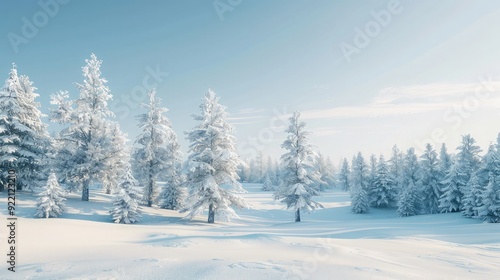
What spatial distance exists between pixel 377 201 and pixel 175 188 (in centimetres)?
3698

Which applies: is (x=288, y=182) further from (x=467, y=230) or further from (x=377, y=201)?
(x=377, y=201)

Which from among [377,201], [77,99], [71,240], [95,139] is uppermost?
[77,99]

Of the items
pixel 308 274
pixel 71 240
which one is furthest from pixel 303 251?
pixel 71 240

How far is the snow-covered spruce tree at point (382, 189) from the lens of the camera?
50750mm

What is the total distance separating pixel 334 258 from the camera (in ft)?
27.4

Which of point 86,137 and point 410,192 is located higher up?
point 86,137

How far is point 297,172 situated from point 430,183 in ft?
97.4

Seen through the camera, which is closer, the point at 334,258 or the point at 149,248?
the point at 334,258

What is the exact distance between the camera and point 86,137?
88.1 feet

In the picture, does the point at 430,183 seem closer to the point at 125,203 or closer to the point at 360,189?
the point at 360,189

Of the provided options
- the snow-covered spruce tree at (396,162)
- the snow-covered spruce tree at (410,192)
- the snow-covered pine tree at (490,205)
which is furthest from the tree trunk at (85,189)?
the snow-covered spruce tree at (396,162)

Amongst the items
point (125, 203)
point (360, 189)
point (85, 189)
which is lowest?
point (360, 189)

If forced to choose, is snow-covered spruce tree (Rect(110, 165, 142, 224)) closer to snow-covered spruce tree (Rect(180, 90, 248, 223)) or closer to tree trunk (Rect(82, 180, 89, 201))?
snow-covered spruce tree (Rect(180, 90, 248, 223))

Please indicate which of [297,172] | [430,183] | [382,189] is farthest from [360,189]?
[297,172]
